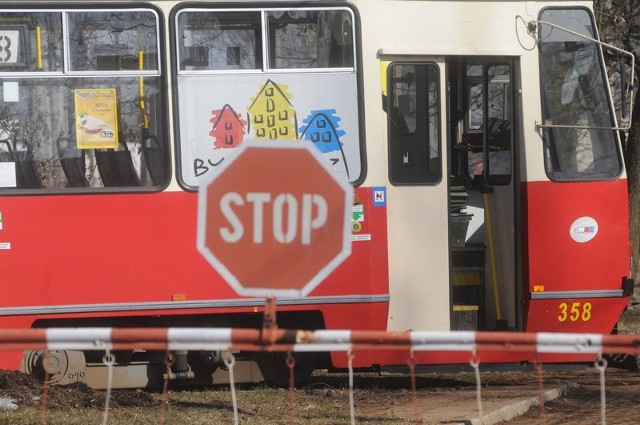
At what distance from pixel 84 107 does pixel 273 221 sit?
3815mm

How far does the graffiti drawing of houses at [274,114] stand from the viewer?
28.4ft

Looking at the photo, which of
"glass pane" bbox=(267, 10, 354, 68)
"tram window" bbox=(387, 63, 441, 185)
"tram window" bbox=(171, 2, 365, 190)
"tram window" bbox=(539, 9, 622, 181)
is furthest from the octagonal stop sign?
"tram window" bbox=(539, 9, 622, 181)

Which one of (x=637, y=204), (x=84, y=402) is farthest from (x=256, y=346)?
(x=637, y=204)

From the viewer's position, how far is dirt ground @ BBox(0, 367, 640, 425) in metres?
7.87

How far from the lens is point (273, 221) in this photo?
16.9 feet

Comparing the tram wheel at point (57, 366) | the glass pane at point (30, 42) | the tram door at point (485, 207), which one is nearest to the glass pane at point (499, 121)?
the tram door at point (485, 207)

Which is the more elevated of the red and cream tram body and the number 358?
the red and cream tram body

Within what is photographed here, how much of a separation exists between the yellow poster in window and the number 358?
4.03 metres

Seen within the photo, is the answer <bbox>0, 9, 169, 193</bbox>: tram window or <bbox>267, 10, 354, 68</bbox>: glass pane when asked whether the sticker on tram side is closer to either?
<bbox>267, 10, 354, 68</bbox>: glass pane

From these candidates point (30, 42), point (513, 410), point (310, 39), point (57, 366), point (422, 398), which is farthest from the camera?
point (422, 398)

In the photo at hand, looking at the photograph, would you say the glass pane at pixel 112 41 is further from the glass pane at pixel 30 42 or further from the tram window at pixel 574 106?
the tram window at pixel 574 106

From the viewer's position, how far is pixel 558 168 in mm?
9086

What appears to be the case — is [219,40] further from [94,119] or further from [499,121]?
[499,121]

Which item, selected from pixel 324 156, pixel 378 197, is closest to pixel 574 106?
pixel 378 197
